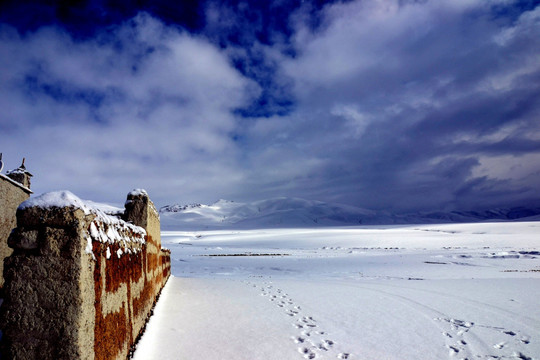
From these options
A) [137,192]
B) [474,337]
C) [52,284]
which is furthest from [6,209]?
[474,337]

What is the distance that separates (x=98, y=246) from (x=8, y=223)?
3.98 meters

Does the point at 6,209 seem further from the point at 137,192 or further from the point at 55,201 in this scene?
the point at 55,201

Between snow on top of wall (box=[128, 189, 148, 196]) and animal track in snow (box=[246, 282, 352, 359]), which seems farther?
snow on top of wall (box=[128, 189, 148, 196])

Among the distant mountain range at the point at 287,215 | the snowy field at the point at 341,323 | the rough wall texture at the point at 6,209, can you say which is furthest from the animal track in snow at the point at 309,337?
the distant mountain range at the point at 287,215

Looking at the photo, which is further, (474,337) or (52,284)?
(474,337)

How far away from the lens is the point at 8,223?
5262 mm

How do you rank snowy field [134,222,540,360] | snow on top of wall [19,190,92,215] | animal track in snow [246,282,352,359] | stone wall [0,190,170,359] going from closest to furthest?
stone wall [0,190,170,359]
snow on top of wall [19,190,92,215]
animal track in snow [246,282,352,359]
snowy field [134,222,540,360]

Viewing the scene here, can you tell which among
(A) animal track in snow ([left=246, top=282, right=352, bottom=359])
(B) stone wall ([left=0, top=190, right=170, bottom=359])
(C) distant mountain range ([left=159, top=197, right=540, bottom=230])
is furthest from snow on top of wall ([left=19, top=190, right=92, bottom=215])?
(C) distant mountain range ([left=159, top=197, right=540, bottom=230])

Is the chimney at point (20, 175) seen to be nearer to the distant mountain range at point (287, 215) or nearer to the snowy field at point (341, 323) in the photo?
the snowy field at point (341, 323)

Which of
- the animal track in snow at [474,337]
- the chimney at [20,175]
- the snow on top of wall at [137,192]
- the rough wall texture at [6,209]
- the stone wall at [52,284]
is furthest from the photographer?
the chimney at [20,175]

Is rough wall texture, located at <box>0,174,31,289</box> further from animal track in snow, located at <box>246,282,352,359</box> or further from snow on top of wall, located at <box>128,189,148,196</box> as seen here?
animal track in snow, located at <box>246,282,352,359</box>

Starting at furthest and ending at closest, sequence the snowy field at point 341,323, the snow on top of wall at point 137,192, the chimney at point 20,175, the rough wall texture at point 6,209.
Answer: the chimney at point 20,175 < the snow on top of wall at point 137,192 < the rough wall texture at point 6,209 < the snowy field at point 341,323

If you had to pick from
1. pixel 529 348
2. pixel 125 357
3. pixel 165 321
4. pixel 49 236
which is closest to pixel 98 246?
pixel 49 236

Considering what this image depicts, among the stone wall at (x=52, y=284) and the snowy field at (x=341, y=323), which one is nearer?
the stone wall at (x=52, y=284)
